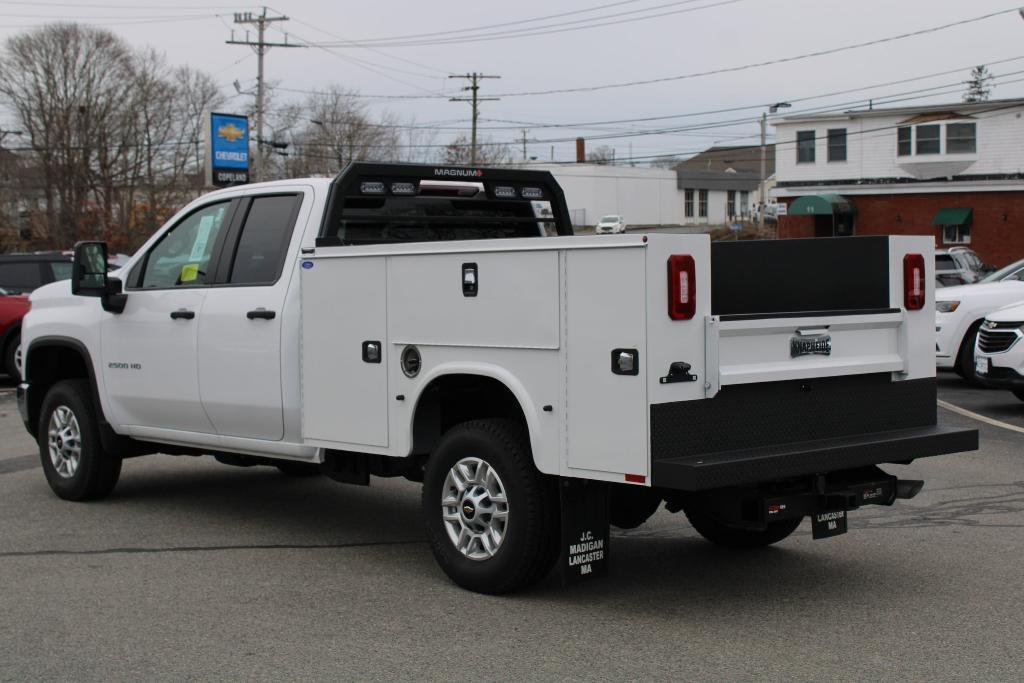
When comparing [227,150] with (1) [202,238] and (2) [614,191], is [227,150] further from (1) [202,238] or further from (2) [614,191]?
(1) [202,238]

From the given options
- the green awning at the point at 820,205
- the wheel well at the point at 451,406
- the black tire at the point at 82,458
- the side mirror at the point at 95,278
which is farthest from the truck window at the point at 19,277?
the green awning at the point at 820,205

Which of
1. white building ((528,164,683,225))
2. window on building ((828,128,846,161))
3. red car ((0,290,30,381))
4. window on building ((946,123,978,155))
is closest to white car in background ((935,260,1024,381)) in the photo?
red car ((0,290,30,381))

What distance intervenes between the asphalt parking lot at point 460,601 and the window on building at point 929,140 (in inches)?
1894

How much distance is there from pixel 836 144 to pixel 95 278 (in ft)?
170

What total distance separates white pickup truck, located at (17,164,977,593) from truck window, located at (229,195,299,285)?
0.05 feet

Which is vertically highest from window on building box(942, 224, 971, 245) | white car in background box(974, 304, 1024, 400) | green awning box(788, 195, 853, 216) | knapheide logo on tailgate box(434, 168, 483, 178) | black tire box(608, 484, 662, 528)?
green awning box(788, 195, 853, 216)

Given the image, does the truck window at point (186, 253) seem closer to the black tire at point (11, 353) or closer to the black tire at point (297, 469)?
the black tire at point (297, 469)

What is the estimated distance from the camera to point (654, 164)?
447 feet

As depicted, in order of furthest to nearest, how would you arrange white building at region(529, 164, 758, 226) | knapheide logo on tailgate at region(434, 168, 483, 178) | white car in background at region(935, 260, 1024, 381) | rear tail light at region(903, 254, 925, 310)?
white building at region(529, 164, 758, 226)
white car in background at region(935, 260, 1024, 381)
knapheide logo on tailgate at region(434, 168, 483, 178)
rear tail light at region(903, 254, 925, 310)

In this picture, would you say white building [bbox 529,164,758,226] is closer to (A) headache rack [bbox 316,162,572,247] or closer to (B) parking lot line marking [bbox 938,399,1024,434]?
(B) parking lot line marking [bbox 938,399,1024,434]

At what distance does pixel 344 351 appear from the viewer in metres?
6.79

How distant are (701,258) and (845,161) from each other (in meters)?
53.2

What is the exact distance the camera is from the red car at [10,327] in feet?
58.1

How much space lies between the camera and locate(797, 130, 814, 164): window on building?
2250 inches
